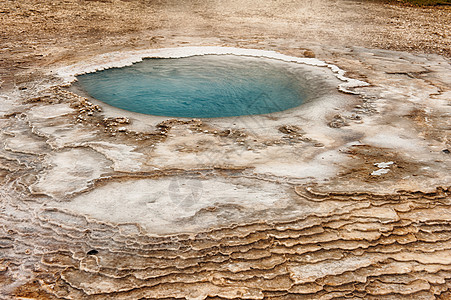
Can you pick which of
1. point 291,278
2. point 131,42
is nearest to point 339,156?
point 291,278

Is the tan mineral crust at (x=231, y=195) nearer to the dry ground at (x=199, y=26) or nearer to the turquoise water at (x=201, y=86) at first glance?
the turquoise water at (x=201, y=86)

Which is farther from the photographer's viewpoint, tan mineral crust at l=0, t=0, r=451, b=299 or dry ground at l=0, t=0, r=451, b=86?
dry ground at l=0, t=0, r=451, b=86

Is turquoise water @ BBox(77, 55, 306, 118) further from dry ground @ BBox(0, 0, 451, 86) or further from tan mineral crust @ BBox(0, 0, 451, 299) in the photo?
dry ground @ BBox(0, 0, 451, 86)

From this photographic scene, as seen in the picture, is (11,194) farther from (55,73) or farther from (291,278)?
(55,73)

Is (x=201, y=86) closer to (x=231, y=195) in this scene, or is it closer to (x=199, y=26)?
(x=231, y=195)

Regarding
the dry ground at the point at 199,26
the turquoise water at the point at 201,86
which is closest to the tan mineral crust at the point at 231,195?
the turquoise water at the point at 201,86

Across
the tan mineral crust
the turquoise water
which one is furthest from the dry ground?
the tan mineral crust

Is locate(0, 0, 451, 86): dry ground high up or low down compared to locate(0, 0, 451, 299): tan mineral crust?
up
